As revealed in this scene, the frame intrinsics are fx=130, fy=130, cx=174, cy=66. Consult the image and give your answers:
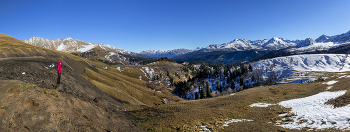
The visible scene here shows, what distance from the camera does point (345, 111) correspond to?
60.3 ft

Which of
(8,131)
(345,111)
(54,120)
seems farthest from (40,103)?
(345,111)

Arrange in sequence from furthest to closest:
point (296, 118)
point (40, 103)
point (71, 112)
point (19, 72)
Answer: point (19, 72), point (296, 118), point (71, 112), point (40, 103)

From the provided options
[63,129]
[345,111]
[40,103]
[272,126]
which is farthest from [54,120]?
[345,111]

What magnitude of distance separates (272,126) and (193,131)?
11.9 m

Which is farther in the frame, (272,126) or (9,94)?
(272,126)

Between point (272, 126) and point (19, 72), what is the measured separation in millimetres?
43354

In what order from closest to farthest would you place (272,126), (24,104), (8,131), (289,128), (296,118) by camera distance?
1. (8,131)
2. (24,104)
3. (289,128)
4. (272,126)
5. (296,118)

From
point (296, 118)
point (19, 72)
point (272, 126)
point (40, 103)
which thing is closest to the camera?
point (40, 103)

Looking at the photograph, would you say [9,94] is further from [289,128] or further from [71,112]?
[289,128]

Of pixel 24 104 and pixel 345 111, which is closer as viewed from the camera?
pixel 24 104

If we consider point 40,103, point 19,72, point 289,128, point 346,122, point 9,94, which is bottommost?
point 289,128

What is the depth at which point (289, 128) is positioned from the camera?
59.3ft

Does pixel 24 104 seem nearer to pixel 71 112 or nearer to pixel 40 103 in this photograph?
pixel 40 103

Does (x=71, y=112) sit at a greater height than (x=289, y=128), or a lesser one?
greater
